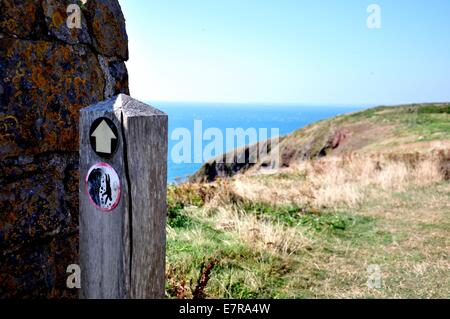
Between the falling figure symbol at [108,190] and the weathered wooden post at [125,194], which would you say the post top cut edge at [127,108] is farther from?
the falling figure symbol at [108,190]

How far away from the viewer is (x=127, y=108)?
1929mm

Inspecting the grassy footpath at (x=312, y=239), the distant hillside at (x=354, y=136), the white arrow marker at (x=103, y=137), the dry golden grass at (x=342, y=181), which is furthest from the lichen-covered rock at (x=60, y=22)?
the distant hillside at (x=354, y=136)

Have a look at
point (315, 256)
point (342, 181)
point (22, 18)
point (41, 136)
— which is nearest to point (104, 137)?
point (41, 136)

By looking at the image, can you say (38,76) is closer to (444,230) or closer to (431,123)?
(444,230)

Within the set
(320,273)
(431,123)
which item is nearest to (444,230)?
(320,273)

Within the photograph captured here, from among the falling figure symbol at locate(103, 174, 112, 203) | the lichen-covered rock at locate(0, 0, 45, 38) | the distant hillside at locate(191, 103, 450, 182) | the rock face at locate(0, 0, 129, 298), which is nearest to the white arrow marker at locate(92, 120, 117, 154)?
the falling figure symbol at locate(103, 174, 112, 203)

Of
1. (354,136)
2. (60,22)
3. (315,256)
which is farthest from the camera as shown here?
(354,136)

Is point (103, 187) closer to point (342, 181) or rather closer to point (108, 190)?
point (108, 190)

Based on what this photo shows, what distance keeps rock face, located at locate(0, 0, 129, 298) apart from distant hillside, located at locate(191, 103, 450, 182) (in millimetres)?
15009

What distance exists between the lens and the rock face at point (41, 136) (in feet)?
8.84

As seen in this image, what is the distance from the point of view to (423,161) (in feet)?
37.5

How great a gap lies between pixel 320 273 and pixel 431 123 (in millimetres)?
18709

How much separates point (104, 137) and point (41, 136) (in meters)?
1.06

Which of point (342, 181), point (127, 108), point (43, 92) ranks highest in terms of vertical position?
point (43, 92)
